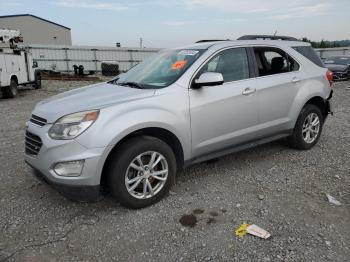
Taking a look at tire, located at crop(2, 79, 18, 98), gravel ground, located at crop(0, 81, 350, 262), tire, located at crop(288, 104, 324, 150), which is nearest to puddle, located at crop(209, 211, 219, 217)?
gravel ground, located at crop(0, 81, 350, 262)

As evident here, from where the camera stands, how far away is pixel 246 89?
416 cm

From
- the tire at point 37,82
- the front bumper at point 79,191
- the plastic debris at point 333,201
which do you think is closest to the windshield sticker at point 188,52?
the front bumper at point 79,191

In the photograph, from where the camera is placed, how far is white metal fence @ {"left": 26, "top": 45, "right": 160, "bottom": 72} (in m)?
23.3

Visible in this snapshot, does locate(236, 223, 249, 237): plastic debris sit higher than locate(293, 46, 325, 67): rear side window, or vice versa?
locate(293, 46, 325, 67): rear side window

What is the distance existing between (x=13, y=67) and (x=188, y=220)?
12.8m

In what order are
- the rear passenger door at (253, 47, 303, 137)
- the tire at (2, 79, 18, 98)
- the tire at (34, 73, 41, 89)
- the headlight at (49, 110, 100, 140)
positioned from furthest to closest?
1. the tire at (34, 73, 41, 89)
2. the tire at (2, 79, 18, 98)
3. the rear passenger door at (253, 47, 303, 137)
4. the headlight at (49, 110, 100, 140)

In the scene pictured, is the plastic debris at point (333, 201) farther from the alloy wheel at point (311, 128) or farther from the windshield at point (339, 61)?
the windshield at point (339, 61)

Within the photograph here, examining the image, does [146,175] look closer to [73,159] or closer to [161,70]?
[73,159]

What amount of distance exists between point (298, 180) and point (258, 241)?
5.10 feet

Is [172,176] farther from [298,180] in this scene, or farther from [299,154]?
[299,154]

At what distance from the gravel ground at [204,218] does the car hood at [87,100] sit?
1051mm

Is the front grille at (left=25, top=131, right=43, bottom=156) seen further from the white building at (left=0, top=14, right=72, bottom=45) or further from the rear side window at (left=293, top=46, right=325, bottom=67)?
the white building at (left=0, top=14, right=72, bottom=45)

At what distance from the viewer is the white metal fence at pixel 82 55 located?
23.3 m

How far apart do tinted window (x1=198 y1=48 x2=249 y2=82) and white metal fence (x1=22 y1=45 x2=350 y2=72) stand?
2074 cm
